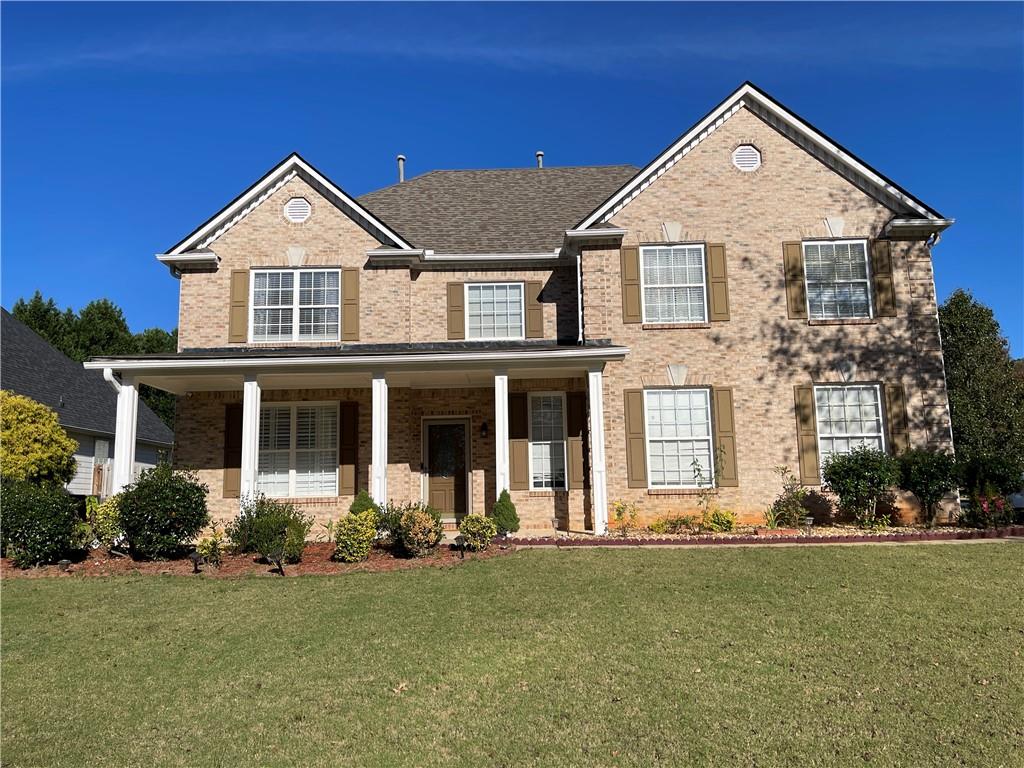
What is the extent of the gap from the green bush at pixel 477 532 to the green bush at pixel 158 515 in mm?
4413

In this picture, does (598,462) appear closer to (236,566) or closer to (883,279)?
(236,566)

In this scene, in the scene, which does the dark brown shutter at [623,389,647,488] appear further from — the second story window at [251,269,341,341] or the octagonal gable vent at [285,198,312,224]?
the octagonal gable vent at [285,198,312,224]

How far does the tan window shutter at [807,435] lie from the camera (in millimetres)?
14117

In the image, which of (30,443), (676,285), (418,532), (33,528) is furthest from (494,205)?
(33,528)

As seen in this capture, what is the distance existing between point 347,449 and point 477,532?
5.01 m

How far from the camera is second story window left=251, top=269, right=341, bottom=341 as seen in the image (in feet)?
51.3

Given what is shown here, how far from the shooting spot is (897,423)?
14281 millimetres

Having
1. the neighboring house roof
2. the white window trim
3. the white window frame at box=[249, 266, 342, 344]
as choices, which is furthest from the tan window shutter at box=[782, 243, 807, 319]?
the neighboring house roof

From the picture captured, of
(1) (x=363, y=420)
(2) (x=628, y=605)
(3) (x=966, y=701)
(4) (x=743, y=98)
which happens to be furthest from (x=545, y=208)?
(3) (x=966, y=701)

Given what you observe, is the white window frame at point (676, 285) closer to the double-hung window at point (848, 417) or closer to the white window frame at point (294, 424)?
the double-hung window at point (848, 417)

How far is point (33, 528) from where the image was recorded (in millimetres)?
10820

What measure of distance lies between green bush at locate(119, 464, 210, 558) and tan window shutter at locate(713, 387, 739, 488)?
31.7 feet

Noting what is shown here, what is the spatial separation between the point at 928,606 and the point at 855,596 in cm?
71

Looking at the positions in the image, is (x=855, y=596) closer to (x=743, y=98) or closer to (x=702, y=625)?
(x=702, y=625)
